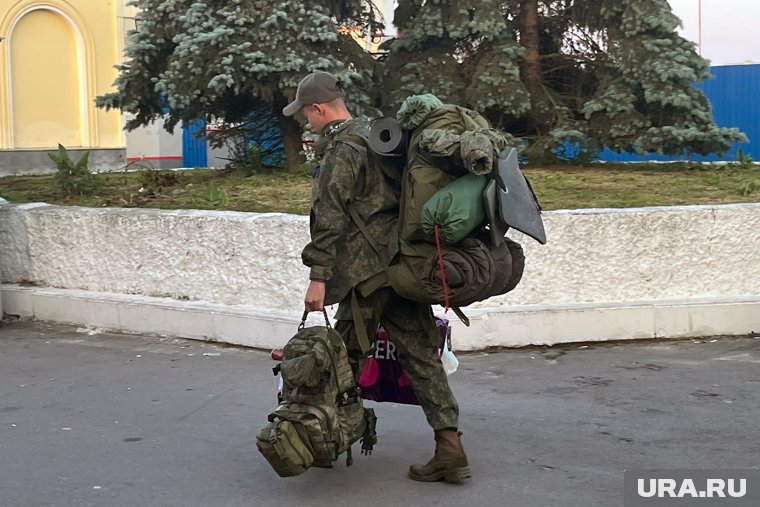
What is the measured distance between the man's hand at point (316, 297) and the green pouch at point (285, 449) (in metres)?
0.49

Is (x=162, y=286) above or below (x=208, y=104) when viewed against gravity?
below

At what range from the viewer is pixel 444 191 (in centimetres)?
398

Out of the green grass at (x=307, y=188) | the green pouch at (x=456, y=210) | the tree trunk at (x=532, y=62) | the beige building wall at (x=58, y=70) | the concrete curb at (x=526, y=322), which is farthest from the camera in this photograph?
the beige building wall at (x=58, y=70)

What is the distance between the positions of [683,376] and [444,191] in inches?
117

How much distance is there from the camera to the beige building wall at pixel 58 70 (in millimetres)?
17891

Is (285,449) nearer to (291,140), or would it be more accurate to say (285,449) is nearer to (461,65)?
(291,140)

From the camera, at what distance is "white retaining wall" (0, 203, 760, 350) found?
706 centimetres

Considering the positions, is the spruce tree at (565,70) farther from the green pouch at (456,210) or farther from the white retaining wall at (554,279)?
the green pouch at (456,210)

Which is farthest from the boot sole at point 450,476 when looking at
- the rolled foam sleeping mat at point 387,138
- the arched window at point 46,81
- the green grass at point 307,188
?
the arched window at point 46,81

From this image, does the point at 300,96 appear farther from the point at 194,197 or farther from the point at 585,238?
the point at 194,197

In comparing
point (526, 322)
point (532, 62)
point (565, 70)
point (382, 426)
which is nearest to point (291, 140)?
point (532, 62)

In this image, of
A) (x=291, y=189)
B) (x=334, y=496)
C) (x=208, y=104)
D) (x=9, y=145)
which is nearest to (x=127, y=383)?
Result: (x=334, y=496)

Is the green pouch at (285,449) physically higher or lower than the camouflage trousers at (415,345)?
lower

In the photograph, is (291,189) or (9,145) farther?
(9,145)
